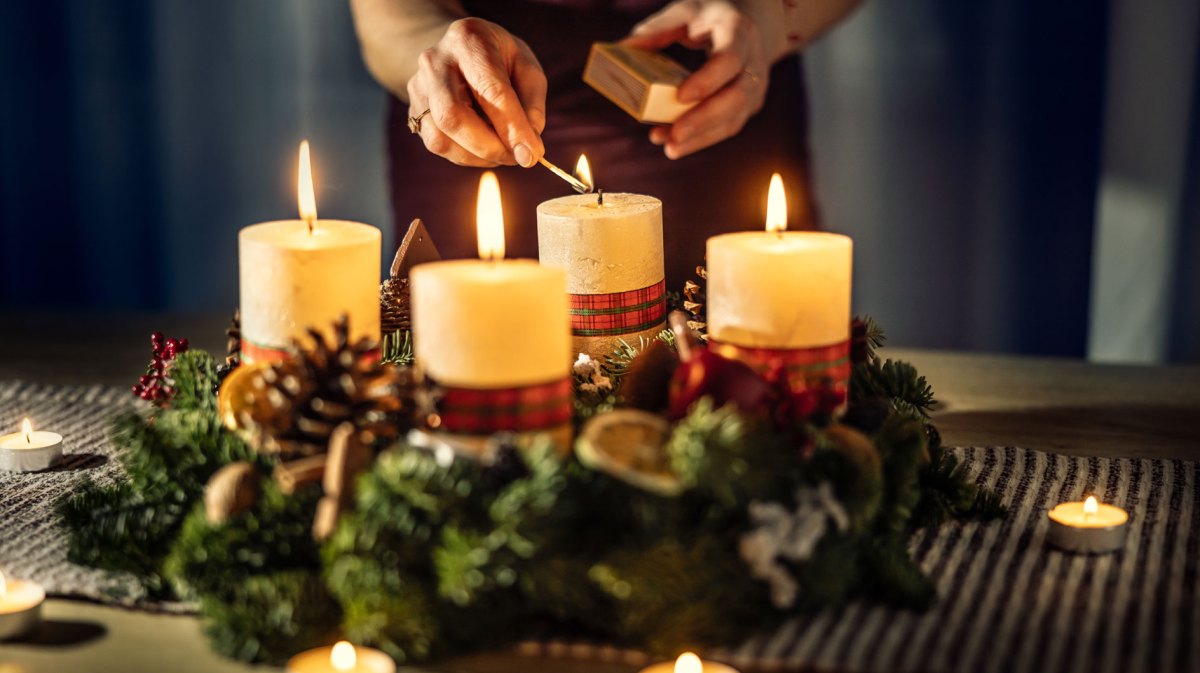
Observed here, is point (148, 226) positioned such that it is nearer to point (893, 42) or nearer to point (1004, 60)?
point (893, 42)

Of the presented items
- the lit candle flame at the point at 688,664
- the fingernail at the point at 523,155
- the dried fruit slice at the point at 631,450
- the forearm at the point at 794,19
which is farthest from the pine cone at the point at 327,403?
the forearm at the point at 794,19

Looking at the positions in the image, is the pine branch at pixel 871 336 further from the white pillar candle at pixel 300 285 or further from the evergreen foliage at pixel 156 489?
the evergreen foliage at pixel 156 489

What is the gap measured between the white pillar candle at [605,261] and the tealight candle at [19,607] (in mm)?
496

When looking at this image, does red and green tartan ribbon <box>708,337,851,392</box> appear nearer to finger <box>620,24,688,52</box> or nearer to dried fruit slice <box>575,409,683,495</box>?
dried fruit slice <box>575,409,683,495</box>

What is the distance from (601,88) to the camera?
1.23 m

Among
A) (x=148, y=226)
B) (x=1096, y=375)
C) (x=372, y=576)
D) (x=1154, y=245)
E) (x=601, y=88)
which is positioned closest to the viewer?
(x=372, y=576)

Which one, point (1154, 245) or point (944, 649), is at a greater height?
point (1154, 245)

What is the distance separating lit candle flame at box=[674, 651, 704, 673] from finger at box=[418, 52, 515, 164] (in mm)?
642

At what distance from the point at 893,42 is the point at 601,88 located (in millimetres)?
1068

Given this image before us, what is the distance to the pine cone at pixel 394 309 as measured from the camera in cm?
123

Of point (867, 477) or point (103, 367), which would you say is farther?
point (103, 367)

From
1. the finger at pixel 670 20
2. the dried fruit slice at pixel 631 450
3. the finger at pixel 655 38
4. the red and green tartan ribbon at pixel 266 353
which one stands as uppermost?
the finger at pixel 670 20

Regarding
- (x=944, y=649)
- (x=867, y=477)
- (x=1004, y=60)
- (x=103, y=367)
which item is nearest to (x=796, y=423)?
(x=867, y=477)

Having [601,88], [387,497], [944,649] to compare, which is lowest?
[944,649]
